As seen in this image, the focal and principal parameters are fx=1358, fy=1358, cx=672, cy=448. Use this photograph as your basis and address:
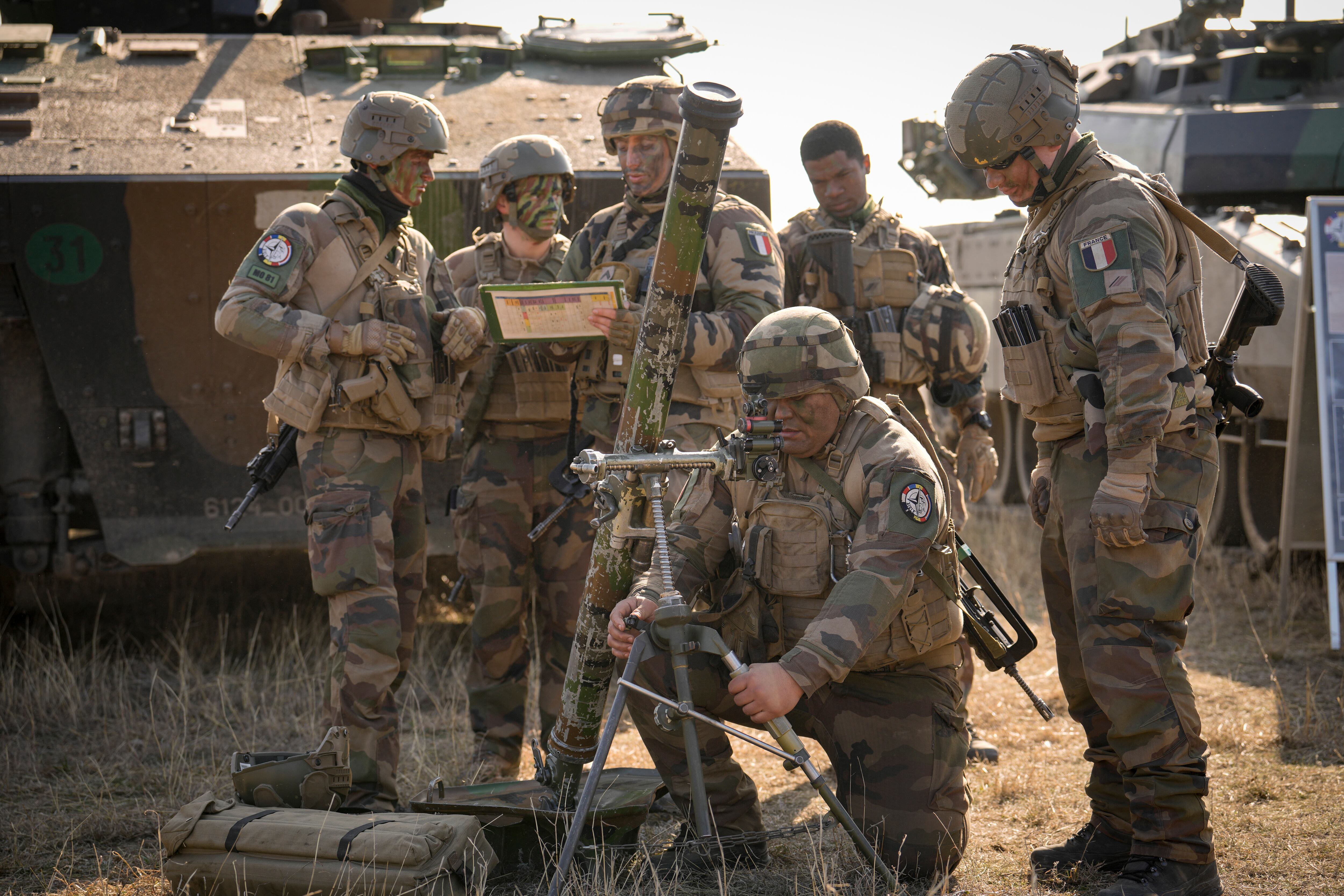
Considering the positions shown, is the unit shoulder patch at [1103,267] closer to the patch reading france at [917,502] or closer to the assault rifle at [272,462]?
the patch reading france at [917,502]

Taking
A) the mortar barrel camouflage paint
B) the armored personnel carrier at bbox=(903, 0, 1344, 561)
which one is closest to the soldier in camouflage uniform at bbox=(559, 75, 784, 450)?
the mortar barrel camouflage paint

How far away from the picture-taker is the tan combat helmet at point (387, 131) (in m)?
Answer: 4.08

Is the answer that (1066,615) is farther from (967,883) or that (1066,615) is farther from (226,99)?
(226,99)

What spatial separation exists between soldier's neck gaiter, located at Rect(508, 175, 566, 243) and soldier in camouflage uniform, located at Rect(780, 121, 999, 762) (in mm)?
858

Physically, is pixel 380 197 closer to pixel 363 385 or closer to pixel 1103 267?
pixel 363 385

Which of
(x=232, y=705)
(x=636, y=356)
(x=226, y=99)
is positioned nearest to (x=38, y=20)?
(x=226, y=99)

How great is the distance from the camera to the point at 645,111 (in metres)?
4.27

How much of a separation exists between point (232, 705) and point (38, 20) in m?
3.88

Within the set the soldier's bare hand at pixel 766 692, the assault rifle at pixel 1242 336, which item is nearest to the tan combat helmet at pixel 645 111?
the assault rifle at pixel 1242 336

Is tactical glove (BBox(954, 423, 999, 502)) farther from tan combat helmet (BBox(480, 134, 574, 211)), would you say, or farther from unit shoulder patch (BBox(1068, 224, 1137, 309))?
tan combat helmet (BBox(480, 134, 574, 211))

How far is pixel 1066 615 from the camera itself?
3.61 m

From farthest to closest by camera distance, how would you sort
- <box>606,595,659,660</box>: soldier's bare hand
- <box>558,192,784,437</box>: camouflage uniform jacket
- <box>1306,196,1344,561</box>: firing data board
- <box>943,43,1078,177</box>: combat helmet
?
<box>1306,196,1344,561</box>: firing data board → <box>558,192,784,437</box>: camouflage uniform jacket → <box>943,43,1078,177</box>: combat helmet → <box>606,595,659,660</box>: soldier's bare hand

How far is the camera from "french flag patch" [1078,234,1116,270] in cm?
324

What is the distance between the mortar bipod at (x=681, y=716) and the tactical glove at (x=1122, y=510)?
89 centimetres
